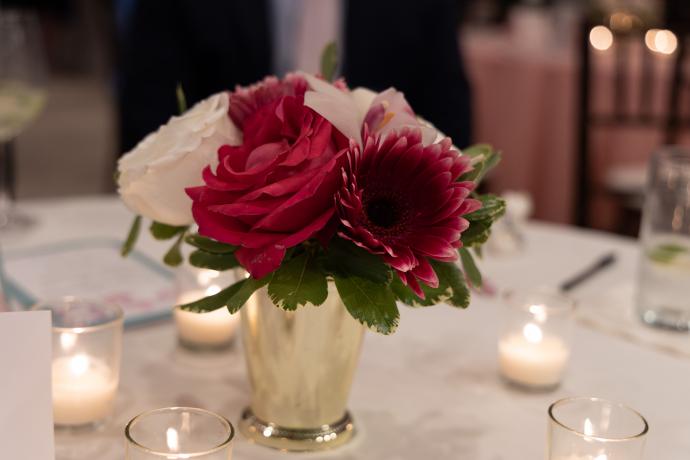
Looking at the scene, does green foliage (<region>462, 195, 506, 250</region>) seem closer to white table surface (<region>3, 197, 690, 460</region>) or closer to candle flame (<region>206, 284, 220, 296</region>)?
white table surface (<region>3, 197, 690, 460</region>)

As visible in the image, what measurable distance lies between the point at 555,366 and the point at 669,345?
0.19 metres

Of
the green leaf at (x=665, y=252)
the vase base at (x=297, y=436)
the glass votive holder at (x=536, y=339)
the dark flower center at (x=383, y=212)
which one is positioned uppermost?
the dark flower center at (x=383, y=212)

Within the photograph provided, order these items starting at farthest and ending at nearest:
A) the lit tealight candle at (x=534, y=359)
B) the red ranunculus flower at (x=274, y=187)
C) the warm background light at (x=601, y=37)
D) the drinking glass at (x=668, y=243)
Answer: the warm background light at (x=601, y=37) → the drinking glass at (x=668, y=243) → the lit tealight candle at (x=534, y=359) → the red ranunculus flower at (x=274, y=187)

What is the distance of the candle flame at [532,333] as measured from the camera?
2.97 feet

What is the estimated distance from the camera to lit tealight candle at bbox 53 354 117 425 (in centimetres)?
75

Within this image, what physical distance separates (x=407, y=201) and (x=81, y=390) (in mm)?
321

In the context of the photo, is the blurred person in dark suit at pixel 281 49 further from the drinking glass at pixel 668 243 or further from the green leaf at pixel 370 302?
the green leaf at pixel 370 302

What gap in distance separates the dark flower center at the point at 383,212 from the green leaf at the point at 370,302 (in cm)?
4

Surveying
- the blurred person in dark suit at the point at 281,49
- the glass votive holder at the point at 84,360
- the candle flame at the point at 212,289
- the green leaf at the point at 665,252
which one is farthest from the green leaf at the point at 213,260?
the blurred person in dark suit at the point at 281,49

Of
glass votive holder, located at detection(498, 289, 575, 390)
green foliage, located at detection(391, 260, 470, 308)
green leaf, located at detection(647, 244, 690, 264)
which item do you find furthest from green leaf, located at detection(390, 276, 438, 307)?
green leaf, located at detection(647, 244, 690, 264)

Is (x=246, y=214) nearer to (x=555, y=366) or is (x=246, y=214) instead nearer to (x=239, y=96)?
(x=239, y=96)

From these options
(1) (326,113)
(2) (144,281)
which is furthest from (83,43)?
(1) (326,113)

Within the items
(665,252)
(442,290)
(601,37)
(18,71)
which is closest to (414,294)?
(442,290)

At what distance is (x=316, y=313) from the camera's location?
0.72 metres
